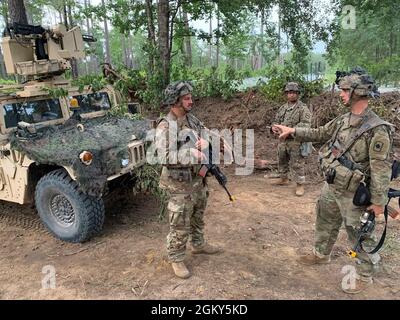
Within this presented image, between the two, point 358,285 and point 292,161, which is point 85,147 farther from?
point 292,161

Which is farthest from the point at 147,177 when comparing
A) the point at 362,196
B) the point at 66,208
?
the point at 362,196

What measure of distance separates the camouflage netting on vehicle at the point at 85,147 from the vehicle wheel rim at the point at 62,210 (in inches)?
17.8

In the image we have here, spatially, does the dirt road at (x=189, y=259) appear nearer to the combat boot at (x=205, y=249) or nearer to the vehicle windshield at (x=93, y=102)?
the combat boot at (x=205, y=249)

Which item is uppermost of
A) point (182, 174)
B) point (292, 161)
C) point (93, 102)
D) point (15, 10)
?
point (15, 10)

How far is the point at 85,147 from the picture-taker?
3.93 meters

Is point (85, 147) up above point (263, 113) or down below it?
above

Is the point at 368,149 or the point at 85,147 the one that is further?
the point at 85,147

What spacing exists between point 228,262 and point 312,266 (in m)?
0.79

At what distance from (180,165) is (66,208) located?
5.56 ft

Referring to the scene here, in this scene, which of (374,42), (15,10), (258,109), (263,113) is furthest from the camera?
(374,42)

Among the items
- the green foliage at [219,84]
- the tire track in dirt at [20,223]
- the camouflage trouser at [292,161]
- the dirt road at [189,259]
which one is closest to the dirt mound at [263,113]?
the green foliage at [219,84]

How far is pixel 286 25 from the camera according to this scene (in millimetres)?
8734

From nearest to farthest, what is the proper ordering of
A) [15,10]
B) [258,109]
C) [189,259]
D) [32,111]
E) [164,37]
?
[189,259] < [32,111] < [258,109] < [15,10] < [164,37]

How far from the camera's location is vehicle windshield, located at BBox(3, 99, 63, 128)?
435 centimetres
